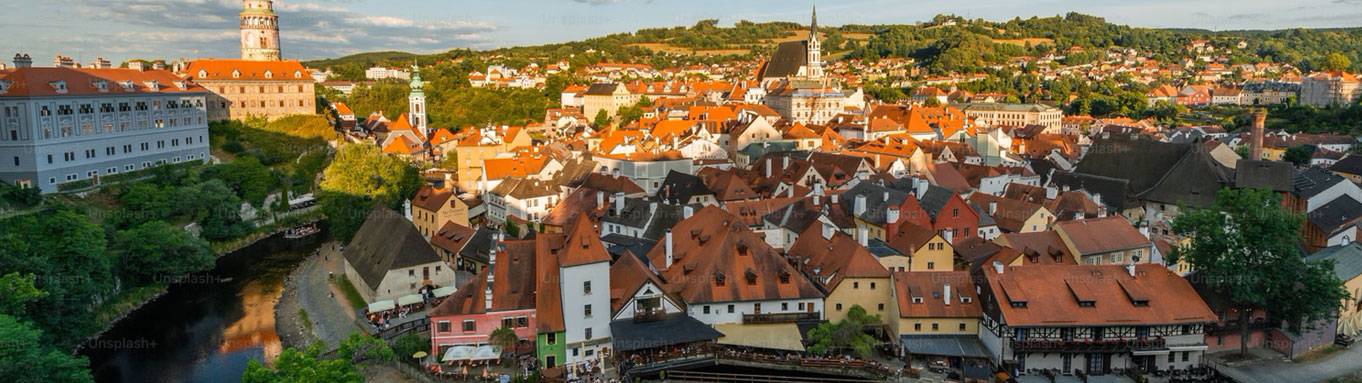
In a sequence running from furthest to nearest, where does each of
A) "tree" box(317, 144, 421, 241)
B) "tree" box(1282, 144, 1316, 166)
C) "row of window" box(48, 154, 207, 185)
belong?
"tree" box(1282, 144, 1316, 166)
"tree" box(317, 144, 421, 241)
"row of window" box(48, 154, 207, 185)

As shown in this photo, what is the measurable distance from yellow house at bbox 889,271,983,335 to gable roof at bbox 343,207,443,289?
700 inches

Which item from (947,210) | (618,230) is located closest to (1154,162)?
(947,210)

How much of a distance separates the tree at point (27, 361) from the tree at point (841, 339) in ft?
63.7

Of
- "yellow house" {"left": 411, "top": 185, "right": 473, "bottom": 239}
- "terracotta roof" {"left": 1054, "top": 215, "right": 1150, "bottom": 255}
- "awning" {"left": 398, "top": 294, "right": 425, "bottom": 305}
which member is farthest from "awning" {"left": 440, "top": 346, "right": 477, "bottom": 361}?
"terracotta roof" {"left": 1054, "top": 215, "right": 1150, "bottom": 255}

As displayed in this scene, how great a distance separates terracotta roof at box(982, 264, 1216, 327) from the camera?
973 inches

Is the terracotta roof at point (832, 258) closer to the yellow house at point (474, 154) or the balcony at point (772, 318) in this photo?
the balcony at point (772, 318)

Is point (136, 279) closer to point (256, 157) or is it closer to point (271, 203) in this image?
point (271, 203)

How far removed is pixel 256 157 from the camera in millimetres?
57531

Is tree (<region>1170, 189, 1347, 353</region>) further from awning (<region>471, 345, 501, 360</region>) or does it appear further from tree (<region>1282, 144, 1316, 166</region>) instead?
tree (<region>1282, 144, 1316, 166</region>)

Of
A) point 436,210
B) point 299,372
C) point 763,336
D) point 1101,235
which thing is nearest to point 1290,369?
point 1101,235

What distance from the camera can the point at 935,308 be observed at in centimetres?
2625

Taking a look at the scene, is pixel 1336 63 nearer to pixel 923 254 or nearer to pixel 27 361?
pixel 923 254

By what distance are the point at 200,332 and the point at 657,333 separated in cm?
1767

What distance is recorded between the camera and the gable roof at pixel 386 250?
3262 centimetres
